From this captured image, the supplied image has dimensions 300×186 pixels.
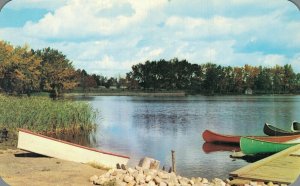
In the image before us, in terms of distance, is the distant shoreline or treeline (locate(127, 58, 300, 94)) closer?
treeline (locate(127, 58, 300, 94))

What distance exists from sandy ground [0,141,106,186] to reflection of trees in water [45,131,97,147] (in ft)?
2.27

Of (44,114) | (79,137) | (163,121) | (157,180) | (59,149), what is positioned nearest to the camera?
(157,180)

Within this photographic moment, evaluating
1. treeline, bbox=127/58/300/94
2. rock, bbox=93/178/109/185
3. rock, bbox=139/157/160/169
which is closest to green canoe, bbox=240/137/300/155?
treeline, bbox=127/58/300/94

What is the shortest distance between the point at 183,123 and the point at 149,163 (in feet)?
6.79

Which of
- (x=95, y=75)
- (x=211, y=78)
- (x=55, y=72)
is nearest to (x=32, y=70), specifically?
(x=55, y=72)

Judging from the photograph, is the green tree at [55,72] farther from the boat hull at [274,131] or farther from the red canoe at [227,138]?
the boat hull at [274,131]

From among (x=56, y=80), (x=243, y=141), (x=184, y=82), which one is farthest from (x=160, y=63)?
(x=243, y=141)

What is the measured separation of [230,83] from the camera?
711cm

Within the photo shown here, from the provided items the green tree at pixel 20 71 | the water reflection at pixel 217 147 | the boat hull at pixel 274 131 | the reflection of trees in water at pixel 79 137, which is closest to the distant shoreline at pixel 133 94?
the green tree at pixel 20 71

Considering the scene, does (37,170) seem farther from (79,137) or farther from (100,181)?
(79,137)

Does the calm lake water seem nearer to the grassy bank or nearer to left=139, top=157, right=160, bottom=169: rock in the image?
the grassy bank

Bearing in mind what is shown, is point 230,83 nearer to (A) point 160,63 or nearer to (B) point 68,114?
(A) point 160,63

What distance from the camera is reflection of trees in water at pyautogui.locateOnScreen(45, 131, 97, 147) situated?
23.7 ft

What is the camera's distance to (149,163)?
663 centimetres
